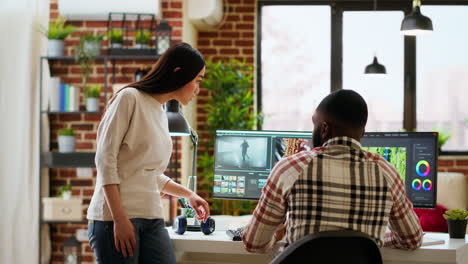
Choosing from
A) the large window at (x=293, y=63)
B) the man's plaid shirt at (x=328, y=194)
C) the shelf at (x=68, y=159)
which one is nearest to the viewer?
the man's plaid shirt at (x=328, y=194)

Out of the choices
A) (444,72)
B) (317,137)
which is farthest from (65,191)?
(444,72)

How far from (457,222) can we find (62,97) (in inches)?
129

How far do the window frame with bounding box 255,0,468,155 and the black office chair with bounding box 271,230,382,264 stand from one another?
4339 millimetres

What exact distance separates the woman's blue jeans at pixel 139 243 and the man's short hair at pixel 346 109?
0.66 m

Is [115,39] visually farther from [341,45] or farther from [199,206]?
[199,206]

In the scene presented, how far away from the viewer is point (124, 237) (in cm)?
193

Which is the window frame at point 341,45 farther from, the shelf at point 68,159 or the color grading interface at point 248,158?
the color grading interface at point 248,158

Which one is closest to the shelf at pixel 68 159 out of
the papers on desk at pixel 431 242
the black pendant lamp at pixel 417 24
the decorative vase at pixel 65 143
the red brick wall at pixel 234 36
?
the decorative vase at pixel 65 143

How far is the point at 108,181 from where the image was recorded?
193cm

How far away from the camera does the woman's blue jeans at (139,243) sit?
1961 mm

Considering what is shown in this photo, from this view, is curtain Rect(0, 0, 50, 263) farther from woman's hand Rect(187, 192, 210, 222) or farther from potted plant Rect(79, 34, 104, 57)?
woman's hand Rect(187, 192, 210, 222)

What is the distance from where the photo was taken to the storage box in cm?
476

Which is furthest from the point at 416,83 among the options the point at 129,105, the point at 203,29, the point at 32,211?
the point at 129,105

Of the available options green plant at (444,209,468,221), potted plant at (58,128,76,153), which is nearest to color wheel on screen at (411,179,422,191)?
green plant at (444,209,468,221)
